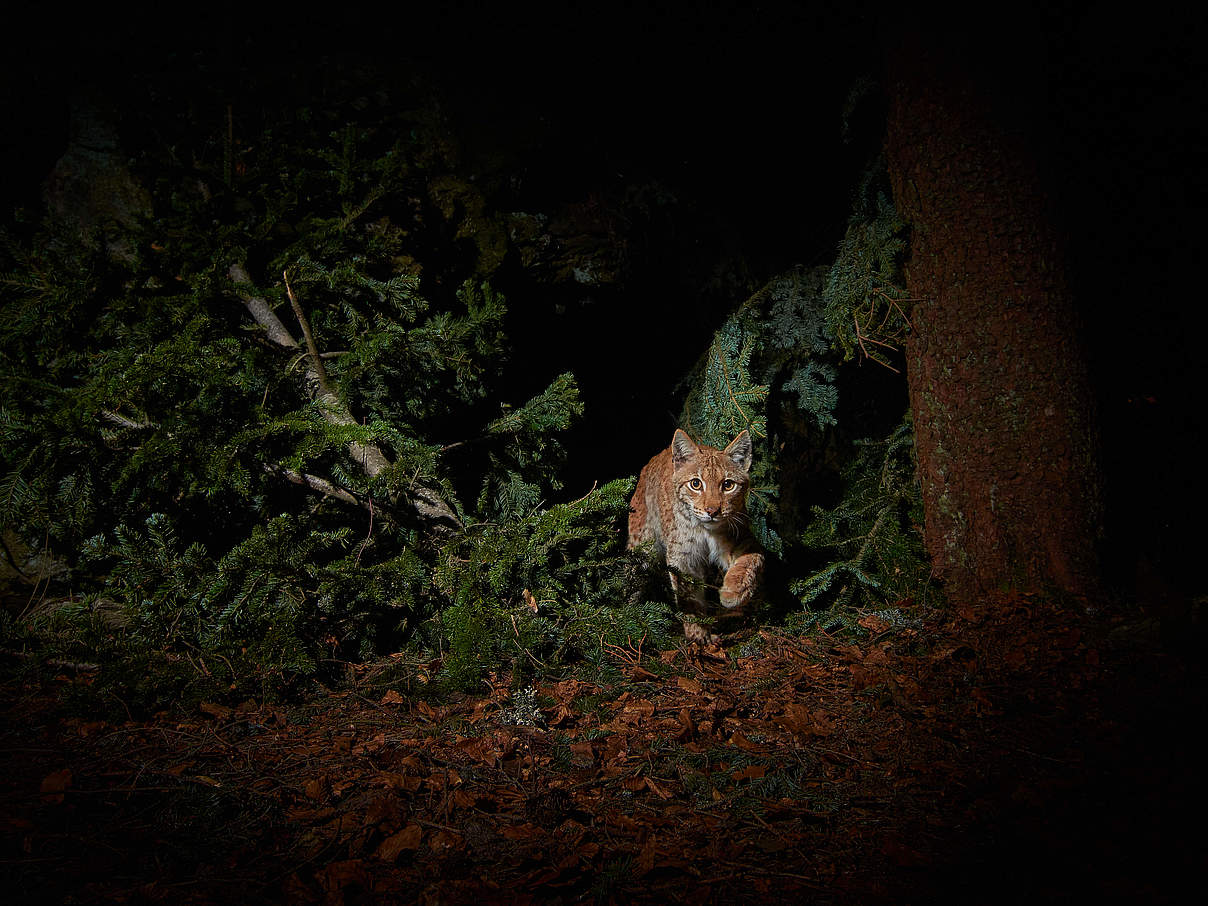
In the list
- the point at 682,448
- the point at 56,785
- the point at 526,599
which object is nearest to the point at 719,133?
the point at 682,448

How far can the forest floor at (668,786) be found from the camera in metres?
1.79

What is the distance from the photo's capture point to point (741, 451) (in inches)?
192

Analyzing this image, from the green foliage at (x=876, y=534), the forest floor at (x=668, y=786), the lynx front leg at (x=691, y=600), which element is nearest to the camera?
the forest floor at (x=668, y=786)

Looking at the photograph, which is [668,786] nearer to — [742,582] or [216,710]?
[216,710]

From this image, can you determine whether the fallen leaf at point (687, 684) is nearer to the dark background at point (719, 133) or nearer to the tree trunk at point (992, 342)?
the tree trunk at point (992, 342)

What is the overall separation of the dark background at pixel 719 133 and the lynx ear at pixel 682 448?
164 cm

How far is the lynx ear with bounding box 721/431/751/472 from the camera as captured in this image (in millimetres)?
4762

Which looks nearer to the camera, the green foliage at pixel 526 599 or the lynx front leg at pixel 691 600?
the green foliage at pixel 526 599

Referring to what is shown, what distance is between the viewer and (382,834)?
204 centimetres

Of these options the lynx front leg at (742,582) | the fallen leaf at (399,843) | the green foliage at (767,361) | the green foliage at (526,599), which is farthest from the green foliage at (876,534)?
the fallen leaf at (399,843)

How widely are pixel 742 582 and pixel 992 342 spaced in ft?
7.68

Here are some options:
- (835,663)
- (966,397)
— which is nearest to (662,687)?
(835,663)

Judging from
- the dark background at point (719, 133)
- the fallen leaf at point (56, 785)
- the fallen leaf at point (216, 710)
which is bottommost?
the fallen leaf at point (216, 710)

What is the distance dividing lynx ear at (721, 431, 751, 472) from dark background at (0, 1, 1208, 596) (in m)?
1.73
